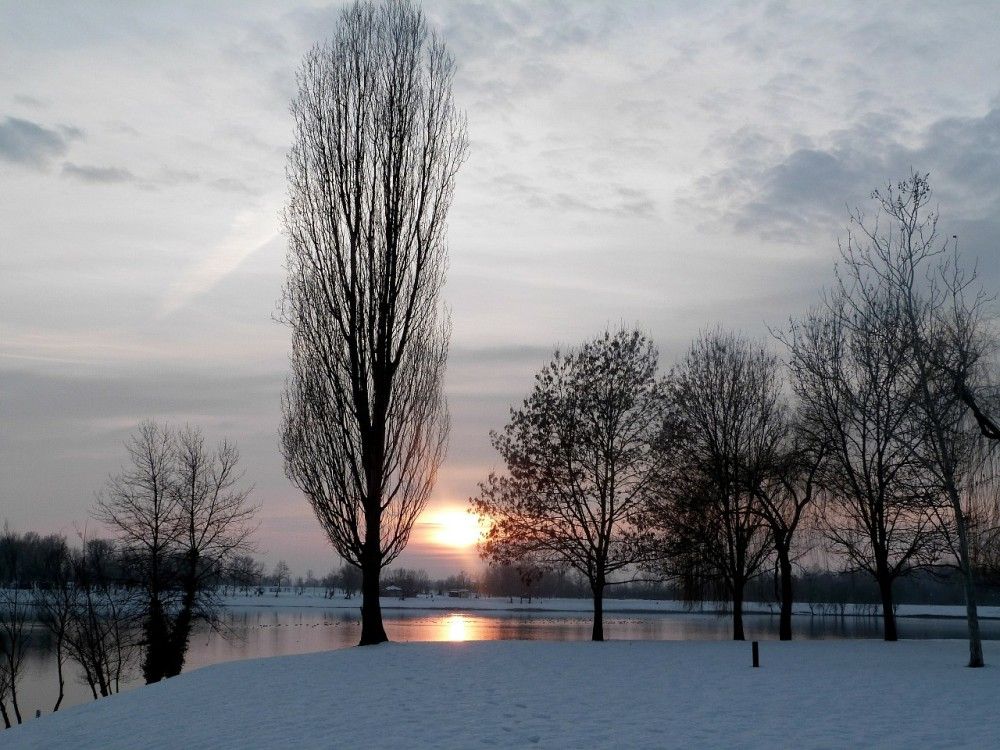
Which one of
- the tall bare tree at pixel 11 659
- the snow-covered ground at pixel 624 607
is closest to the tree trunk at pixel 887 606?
the tall bare tree at pixel 11 659

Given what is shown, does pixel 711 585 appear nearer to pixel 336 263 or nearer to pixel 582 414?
pixel 582 414

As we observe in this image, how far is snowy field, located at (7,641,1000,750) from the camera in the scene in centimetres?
1023

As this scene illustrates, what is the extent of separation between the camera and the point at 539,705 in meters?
12.2

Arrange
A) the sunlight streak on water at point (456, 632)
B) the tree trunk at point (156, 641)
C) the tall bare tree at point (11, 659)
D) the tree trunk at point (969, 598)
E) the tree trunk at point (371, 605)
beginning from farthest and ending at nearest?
the sunlight streak on water at point (456, 632), the tree trunk at point (156, 641), the tall bare tree at point (11, 659), the tree trunk at point (371, 605), the tree trunk at point (969, 598)

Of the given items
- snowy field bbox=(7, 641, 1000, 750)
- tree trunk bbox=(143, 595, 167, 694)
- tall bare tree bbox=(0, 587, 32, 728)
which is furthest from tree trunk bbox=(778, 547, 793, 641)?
tall bare tree bbox=(0, 587, 32, 728)

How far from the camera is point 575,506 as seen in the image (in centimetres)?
2925

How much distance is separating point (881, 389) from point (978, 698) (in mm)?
14534

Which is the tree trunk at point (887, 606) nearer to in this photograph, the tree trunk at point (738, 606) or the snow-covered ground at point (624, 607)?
the tree trunk at point (738, 606)

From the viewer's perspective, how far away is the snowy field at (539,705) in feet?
33.6

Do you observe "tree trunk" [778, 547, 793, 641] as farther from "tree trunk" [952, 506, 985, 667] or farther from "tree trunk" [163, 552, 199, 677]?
"tree trunk" [163, 552, 199, 677]

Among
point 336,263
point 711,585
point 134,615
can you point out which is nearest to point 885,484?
point 711,585

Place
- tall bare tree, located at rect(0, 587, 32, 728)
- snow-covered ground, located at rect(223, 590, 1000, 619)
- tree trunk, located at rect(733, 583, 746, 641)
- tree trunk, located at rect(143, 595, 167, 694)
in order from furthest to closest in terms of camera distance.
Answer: snow-covered ground, located at rect(223, 590, 1000, 619) < tree trunk, located at rect(143, 595, 167, 694) < tall bare tree, located at rect(0, 587, 32, 728) < tree trunk, located at rect(733, 583, 746, 641)

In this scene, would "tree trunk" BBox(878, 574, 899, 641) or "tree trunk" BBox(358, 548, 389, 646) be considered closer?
"tree trunk" BBox(358, 548, 389, 646)

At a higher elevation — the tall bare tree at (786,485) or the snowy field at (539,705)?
the tall bare tree at (786,485)
